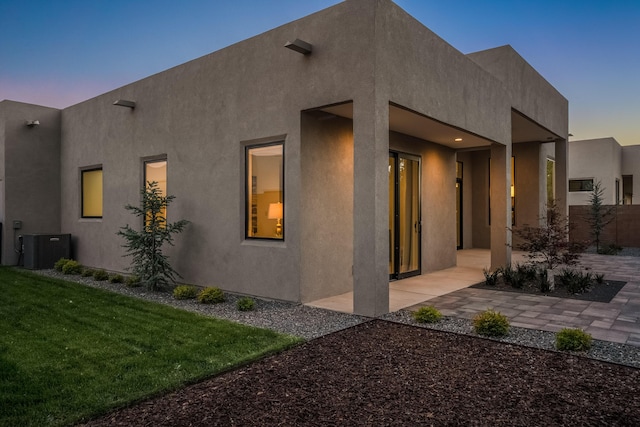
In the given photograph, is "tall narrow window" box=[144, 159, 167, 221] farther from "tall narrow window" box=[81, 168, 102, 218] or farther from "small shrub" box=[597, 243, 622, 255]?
"small shrub" box=[597, 243, 622, 255]

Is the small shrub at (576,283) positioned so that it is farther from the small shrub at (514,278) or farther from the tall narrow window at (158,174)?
the tall narrow window at (158,174)

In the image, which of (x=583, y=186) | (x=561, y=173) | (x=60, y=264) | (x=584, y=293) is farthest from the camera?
(x=583, y=186)

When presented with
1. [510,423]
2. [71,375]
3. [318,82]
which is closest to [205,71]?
[318,82]

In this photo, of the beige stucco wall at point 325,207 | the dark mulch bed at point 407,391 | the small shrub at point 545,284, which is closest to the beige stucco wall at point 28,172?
the beige stucco wall at point 325,207

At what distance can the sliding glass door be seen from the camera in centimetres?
829

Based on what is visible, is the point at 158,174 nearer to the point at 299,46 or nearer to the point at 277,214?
the point at 277,214

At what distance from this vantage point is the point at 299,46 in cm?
582

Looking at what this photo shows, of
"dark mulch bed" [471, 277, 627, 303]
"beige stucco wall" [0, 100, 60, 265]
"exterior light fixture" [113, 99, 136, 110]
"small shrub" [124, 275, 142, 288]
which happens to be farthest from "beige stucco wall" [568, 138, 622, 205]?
"beige stucco wall" [0, 100, 60, 265]

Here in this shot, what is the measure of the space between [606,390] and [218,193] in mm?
5939

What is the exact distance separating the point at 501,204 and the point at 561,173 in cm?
631

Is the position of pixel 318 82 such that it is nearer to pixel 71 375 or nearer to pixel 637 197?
pixel 71 375

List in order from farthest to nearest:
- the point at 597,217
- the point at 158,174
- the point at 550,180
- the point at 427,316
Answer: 1. the point at 550,180
2. the point at 597,217
3. the point at 158,174
4. the point at 427,316

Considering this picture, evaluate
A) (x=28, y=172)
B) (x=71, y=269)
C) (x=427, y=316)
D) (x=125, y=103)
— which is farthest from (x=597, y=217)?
(x=28, y=172)

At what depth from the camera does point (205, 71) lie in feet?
25.1
